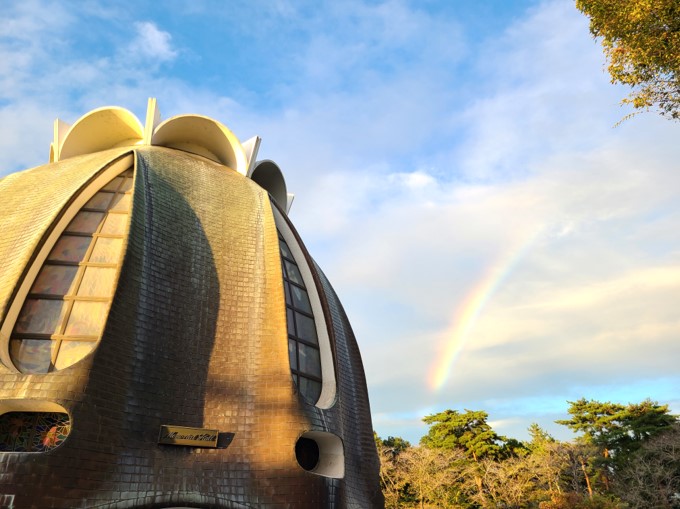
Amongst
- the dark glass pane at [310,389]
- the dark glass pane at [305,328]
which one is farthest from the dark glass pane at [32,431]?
the dark glass pane at [305,328]

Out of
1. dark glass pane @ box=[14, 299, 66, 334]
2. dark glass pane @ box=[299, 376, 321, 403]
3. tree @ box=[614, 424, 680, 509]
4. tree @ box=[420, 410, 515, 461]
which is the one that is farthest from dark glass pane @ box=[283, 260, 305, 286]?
tree @ box=[420, 410, 515, 461]

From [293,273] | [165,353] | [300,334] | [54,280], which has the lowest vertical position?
[165,353]

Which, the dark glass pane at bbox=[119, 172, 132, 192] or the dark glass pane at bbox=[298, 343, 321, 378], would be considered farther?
the dark glass pane at bbox=[119, 172, 132, 192]

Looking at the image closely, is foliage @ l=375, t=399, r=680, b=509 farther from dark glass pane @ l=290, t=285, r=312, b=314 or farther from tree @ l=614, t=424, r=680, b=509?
dark glass pane @ l=290, t=285, r=312, b=314

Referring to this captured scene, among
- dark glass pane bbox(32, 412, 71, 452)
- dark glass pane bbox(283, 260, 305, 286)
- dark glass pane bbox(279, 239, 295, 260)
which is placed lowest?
dark glass pane bbox(32, 412, 71, 452)

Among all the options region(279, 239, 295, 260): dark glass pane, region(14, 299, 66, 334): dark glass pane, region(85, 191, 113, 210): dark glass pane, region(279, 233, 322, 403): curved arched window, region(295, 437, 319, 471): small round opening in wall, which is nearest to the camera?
region(14, 299, 66, 334): dark glass pane

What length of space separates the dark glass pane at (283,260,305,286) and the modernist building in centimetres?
4

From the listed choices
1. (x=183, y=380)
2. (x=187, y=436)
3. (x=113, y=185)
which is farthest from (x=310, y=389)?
(x=113, y=185)

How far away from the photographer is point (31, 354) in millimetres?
8906

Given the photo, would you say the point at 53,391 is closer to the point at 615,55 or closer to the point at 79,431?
the point at 79,431

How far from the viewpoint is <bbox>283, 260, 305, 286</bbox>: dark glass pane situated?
12.7 meters

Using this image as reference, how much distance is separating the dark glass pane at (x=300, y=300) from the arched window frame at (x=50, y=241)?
4028 mm

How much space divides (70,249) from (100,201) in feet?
5.24

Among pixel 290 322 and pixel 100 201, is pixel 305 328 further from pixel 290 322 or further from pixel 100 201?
pixel 100 201
